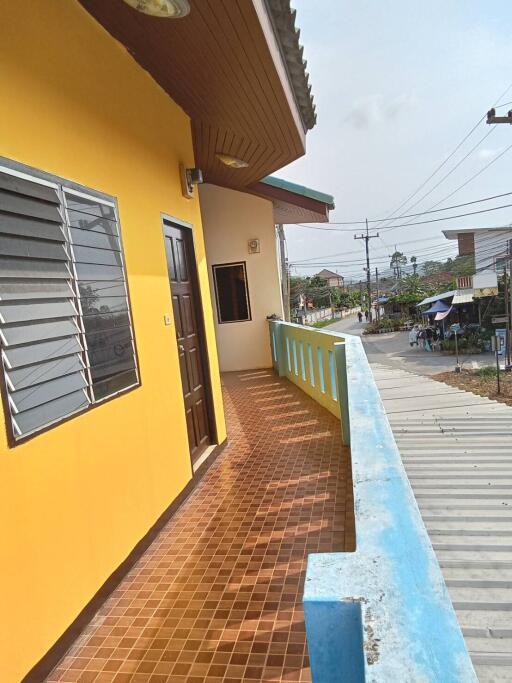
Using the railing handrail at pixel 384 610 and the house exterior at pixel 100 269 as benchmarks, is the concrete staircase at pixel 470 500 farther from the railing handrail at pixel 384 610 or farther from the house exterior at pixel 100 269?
the railing handrail at pixel 384 610

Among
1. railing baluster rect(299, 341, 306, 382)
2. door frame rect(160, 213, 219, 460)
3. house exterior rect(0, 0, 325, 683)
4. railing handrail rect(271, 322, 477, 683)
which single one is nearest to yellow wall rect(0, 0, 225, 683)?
house exterior rect(0, 0, 325, 683)

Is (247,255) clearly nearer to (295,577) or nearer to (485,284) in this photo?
(295,577)

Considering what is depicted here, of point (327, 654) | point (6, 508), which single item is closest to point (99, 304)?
point (6, 508)

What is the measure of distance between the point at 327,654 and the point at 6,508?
1333 mm

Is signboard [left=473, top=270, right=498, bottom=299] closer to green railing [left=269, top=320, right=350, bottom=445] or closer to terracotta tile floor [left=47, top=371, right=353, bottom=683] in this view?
green railing [left=269, top=320, right=350, bottom=445]

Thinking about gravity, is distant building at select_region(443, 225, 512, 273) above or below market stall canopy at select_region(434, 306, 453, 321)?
above

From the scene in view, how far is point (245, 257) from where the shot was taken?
8.21 meters

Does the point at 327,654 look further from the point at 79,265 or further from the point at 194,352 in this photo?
the point at 194,352

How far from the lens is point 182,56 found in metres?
2.83

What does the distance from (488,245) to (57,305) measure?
99.5ft

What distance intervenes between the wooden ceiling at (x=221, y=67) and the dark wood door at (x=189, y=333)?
3.43 feet

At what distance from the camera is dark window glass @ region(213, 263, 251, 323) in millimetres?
8328

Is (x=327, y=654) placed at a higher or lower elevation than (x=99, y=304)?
lower

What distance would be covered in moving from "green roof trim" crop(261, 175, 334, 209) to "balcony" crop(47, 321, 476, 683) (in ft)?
11.4
